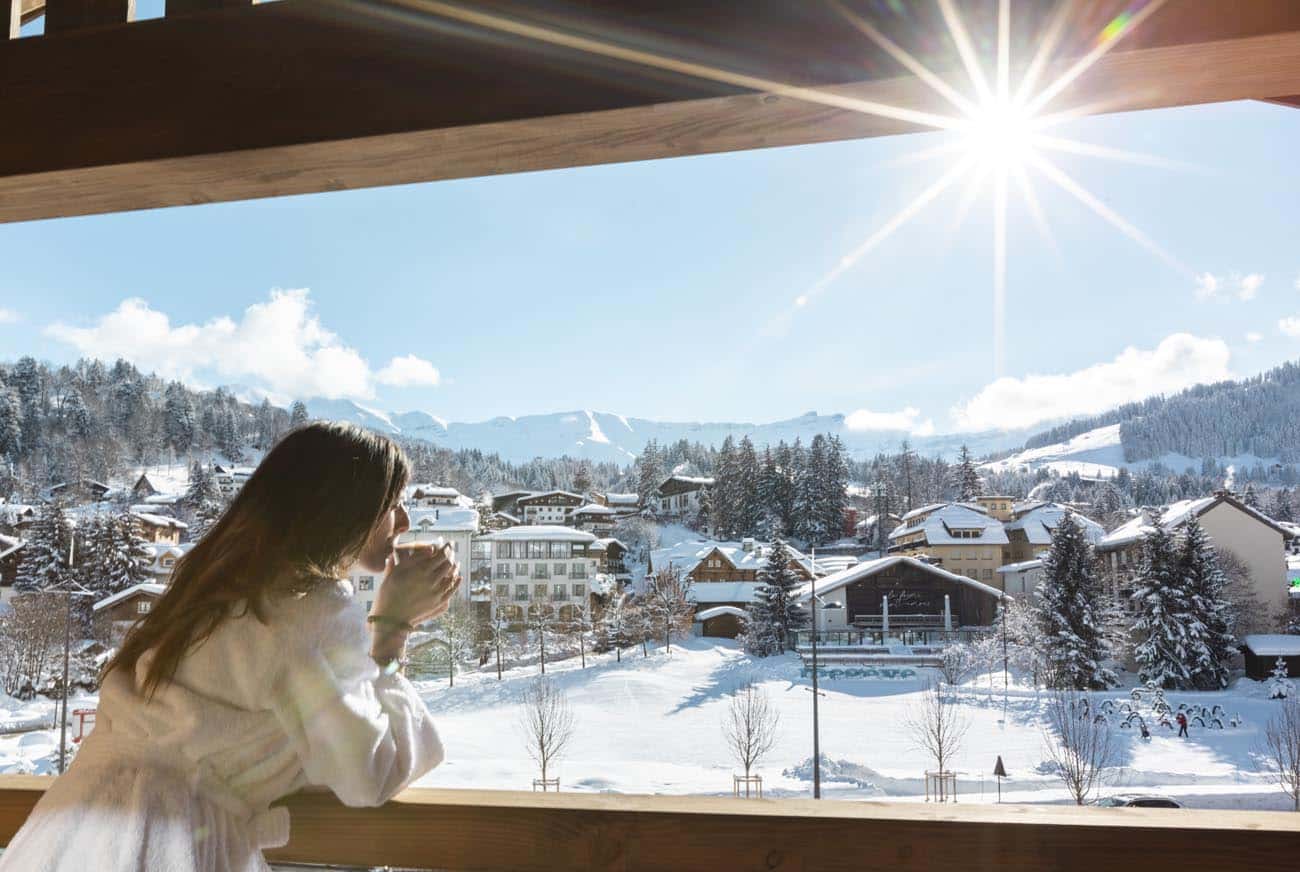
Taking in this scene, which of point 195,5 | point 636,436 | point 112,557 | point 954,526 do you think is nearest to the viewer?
point 195,5

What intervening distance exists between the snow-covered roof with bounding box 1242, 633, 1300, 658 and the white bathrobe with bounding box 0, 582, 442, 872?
921cm

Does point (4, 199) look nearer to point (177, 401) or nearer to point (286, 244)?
Result: point (177, 401)

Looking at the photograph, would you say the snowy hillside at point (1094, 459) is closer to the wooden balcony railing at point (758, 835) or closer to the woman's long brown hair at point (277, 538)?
the wooden balcony railing at point (758, 835)

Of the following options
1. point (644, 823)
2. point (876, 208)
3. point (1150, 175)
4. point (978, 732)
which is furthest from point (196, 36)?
point (876, 208)

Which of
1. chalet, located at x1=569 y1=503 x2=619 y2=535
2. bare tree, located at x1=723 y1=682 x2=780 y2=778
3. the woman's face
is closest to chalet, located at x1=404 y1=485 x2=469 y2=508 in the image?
chalet, located at x1=569 y1=503 x2=619 y2=535

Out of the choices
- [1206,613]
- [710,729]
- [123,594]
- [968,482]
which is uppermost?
[968,482]

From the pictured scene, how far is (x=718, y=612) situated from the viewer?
9.23 metres

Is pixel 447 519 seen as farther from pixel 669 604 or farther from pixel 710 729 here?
pixel 710 729

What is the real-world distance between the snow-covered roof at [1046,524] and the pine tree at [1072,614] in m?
0.08

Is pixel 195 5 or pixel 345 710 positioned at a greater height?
pixel 195 5

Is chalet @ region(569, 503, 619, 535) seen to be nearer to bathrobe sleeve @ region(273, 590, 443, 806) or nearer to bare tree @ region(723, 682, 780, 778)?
bare tree @ region(723, 682, 780, 778)

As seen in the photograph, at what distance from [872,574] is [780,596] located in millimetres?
1127

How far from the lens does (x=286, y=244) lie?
17.5 m

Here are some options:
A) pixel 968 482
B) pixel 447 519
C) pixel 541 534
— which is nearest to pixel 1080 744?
pixel 968 482
